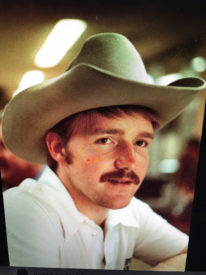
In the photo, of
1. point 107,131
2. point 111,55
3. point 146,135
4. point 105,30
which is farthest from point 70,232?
point 105,30

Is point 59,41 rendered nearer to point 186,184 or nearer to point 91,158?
point 91,158

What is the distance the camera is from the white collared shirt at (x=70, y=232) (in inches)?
123

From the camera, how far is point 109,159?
304 centimetres

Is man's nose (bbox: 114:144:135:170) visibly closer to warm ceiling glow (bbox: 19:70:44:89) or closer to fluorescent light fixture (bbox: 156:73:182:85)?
fluorescent light fixture (bbox: 156:73:182:85)

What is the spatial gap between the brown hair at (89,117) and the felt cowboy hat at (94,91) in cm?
4

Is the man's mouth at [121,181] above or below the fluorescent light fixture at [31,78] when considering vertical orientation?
below

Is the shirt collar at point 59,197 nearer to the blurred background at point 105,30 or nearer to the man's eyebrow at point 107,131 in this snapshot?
the man's eyebrow at point 107,131

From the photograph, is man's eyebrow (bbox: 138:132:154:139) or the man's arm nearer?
man's eyebrow (bbox: 138:132:154:139)

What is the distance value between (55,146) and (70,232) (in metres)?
0.65

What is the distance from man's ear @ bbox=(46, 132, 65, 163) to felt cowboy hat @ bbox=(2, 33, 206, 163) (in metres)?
0.07

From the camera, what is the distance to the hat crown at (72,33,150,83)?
2855 mm

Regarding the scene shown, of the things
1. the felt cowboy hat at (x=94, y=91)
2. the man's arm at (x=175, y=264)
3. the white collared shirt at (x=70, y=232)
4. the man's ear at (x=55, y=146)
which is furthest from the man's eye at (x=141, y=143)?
the man's arm at (x=175, y=264)

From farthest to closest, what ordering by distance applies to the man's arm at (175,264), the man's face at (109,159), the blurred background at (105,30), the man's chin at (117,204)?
the man's arm at (175,264) → the man's chin at (117,204) → the man's face at (109,159) → the blurred background at (105,30)

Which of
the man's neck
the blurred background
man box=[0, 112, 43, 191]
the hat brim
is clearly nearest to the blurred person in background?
the blurred background
